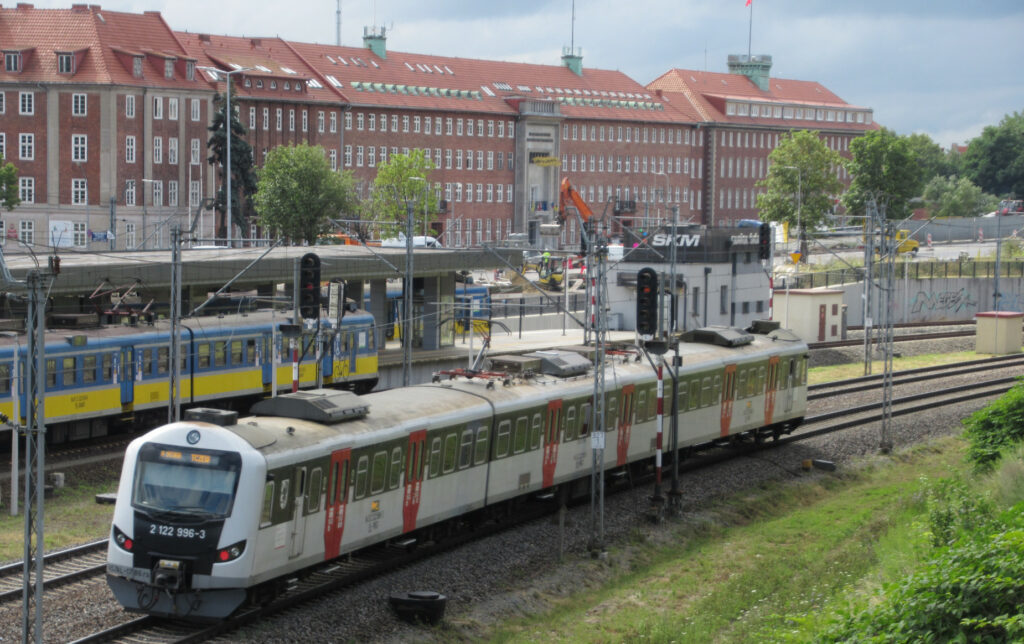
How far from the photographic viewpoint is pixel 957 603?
13.3 metres

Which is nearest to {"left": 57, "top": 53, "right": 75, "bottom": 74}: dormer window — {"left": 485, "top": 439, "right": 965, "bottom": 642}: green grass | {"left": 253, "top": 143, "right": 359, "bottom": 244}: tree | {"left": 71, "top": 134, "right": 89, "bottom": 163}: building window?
{"left": 71, "top": 134, "right": 89, "bottom": 163}: building window

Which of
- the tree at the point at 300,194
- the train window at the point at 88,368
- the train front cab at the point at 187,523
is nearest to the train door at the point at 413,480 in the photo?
the train front cab at the point at 187,523

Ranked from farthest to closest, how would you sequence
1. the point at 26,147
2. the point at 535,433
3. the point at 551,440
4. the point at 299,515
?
the point at 26,147, the point at 551,440, the point at 535,433, the point at 299,515

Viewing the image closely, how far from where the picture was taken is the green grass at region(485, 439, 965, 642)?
776 inches

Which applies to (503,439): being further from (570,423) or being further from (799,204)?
(799,204)

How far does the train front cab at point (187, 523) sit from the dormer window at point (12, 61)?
74322 millimetres

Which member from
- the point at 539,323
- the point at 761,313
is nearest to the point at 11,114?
the point at 539,323

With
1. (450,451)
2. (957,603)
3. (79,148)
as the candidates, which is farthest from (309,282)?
(79,148)

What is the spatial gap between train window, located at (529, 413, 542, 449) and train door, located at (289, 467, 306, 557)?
278 inches

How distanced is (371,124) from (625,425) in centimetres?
8492

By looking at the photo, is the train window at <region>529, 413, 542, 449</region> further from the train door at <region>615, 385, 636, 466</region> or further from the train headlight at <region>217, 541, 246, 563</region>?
the train headlight at <region>217, 541, 246, 563</region>

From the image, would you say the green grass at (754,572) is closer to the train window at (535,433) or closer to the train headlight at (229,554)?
the train window at (535,433)

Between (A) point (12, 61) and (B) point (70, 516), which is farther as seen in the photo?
(A) point (12, 61)

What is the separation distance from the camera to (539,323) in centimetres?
6650
